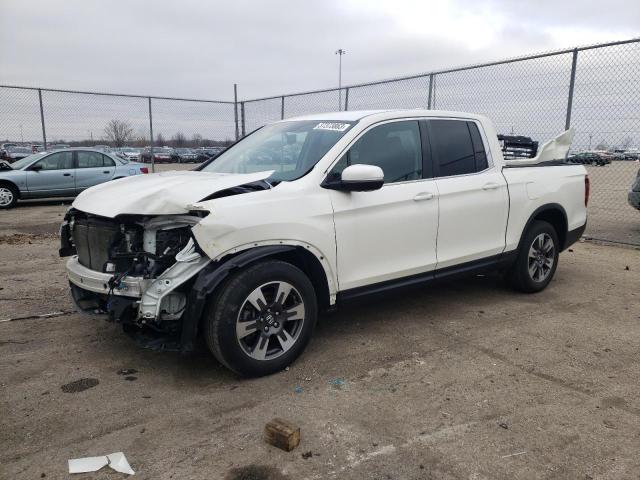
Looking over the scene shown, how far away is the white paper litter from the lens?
257cm

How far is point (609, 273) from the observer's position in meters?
6.46

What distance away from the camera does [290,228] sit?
354 cm

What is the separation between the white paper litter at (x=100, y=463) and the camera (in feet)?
8.45

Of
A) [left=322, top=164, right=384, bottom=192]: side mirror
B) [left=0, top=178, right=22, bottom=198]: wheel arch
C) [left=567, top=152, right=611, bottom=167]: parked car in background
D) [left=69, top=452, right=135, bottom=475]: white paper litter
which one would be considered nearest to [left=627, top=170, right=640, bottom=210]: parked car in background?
[left=567, top=152, right=611, bottom=167]: parked car in background

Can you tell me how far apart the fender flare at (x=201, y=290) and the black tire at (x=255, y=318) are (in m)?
0.08

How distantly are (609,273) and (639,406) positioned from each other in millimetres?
3709

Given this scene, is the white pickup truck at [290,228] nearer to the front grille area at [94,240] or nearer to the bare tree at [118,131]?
the front grille area at [94,240]

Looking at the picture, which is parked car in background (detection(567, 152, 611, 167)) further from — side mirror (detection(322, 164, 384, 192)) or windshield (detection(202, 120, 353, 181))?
side mirror (detection(322, 164, 384, 192))

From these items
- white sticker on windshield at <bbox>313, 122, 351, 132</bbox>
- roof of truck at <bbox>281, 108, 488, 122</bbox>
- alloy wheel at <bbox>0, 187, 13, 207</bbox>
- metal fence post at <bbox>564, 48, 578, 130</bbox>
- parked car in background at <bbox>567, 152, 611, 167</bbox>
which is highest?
metal fence post at <bbox>564, 48, 578, 130</bbox>

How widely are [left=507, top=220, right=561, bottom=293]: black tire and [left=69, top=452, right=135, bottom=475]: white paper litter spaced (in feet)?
13.5

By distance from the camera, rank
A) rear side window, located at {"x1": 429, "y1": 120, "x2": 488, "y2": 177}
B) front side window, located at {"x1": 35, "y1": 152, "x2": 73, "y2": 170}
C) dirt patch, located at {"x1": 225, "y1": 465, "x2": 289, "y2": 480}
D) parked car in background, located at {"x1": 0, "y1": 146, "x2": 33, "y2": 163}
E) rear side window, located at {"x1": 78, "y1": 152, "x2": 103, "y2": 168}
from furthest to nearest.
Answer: parked car in background, located at {"x1": 0, "y1": 146, "x2": 33, "y2": 163}, rear side window, located at {"x1": 78, "y1": 152, "x2": 103, "y2": 168}, front side window, located at {"x1": 35, "y1": 152, "x2": 73, "y2": 170}, rear side window, located at {"x1": 429, "y1": 120, "x2": 488, "y2": 177}, dirt patch, located at {"x1": 225, "y1": 465, "x2": 289, "y2": 480}

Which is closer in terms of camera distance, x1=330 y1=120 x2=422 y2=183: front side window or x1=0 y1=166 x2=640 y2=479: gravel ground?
x1=0 y1=166 x2=640 y2=479: gravel ground

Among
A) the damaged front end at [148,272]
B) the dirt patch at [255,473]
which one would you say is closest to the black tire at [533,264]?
the damaged front end at [148,272]

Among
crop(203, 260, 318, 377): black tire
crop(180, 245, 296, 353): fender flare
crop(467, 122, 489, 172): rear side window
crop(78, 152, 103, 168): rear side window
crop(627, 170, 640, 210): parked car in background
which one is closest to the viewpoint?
crop(180, 245, 296, 353): fender flare
